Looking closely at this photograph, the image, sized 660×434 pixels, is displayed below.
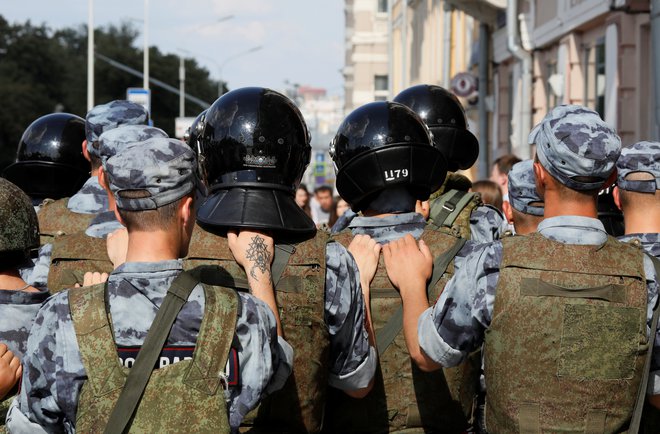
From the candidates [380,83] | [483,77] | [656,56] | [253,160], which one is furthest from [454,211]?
[380,83]

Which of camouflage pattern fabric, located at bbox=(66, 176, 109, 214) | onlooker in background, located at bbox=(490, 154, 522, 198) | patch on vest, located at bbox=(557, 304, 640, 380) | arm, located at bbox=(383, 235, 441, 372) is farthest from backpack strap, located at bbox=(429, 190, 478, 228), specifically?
onlooker in background, located at bbox=(490, 154, 522, 198)

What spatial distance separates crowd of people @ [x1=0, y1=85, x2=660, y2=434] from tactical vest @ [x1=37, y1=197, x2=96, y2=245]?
2.61 ft

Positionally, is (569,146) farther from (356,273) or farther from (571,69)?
(571,69)

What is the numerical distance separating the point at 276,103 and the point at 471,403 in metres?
1.30

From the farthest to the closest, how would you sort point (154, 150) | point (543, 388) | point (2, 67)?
point (2, 67)
point (543, 388)
point (154, 150)

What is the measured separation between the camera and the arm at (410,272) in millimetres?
3879

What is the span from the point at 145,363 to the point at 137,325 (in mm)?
108

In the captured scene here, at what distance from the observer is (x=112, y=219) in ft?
15.4

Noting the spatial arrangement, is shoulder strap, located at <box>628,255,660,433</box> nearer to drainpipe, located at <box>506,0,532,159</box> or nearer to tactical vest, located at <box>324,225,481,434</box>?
tactical vest, located at <box>324,225,481,434</box>

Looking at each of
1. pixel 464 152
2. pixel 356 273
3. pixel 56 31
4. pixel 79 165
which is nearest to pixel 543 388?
pixel 356 273

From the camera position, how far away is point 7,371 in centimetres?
337

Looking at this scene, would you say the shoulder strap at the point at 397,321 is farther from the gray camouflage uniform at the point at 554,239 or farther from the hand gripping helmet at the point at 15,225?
the hand gripping helmet at the point at 15,225

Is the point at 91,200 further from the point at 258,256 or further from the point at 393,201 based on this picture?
the point at 258,256

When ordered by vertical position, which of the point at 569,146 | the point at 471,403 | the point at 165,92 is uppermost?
the point at 569,146
